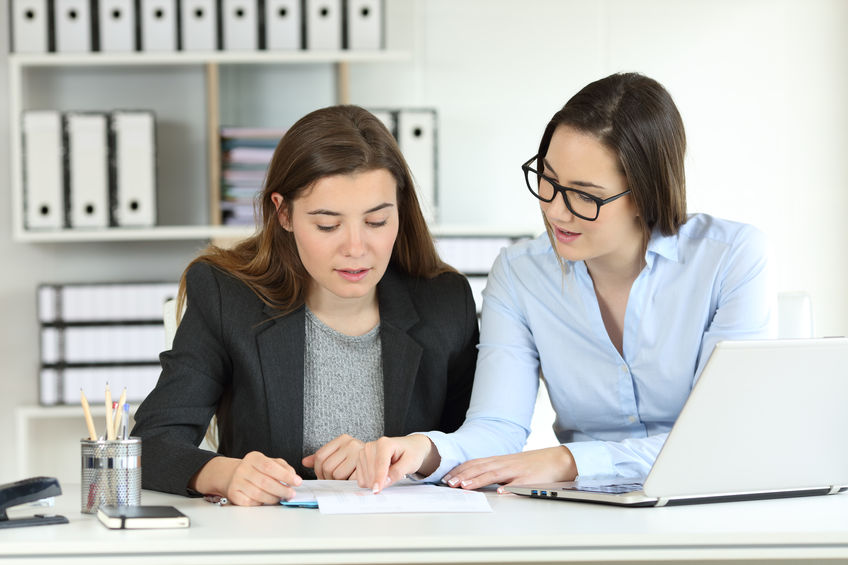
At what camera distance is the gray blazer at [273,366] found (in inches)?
58.6

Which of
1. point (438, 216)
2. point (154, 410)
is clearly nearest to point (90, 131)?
point (438, 216)

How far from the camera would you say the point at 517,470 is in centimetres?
130

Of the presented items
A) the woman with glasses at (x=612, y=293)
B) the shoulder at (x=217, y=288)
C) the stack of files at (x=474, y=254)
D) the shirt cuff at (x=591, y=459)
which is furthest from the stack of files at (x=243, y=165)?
the shirt cuff at (x=591, y=459)

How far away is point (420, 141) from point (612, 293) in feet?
4.99

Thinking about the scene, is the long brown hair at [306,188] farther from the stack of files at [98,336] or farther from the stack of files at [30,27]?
the stack of files at [30,27]

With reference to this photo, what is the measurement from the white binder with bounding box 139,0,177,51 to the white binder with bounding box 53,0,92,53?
166 mm

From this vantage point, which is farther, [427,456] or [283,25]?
[283,25]

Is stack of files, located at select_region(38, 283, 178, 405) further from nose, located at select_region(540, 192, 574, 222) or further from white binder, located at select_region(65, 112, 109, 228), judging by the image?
nose, located at select_region(540, 192, 574, 222)

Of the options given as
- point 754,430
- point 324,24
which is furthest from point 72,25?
point 754,430

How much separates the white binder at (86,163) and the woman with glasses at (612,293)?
1.75 meters

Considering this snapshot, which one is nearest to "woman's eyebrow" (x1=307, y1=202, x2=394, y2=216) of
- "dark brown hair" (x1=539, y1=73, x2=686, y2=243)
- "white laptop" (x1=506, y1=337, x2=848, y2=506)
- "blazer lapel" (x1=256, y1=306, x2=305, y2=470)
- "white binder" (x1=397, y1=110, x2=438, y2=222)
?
"blazer lapel" (x1=256, y1=306, x2=305, y2=470)

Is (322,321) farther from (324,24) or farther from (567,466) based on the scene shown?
(324,24)

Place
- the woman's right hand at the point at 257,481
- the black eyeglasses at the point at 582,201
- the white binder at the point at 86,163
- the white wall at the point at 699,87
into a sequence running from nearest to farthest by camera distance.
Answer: the woman's right hand at the point at 257,481 < the black eyeglasses at the point at 582,201 < the white binder at the point at 86,163 < the white wall at the point at 699,87

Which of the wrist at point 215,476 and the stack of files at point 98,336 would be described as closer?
the wrist at point 215,476
